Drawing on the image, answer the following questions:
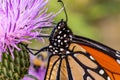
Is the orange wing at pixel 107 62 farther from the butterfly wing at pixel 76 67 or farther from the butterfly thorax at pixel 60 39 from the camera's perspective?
the butterfly thorax at pixel 60 39

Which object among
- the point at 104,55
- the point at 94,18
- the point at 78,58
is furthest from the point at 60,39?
the point at 94,18

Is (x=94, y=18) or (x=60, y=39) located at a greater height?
(x=60, y=39)

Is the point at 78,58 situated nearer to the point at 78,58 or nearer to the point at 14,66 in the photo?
the point at 78,58

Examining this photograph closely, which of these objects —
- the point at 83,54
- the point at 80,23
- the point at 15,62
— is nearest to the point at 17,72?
the point at 15,62

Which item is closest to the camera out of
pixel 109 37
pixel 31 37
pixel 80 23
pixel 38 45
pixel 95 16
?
pixel 31 37

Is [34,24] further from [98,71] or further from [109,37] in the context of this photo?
[109,37]

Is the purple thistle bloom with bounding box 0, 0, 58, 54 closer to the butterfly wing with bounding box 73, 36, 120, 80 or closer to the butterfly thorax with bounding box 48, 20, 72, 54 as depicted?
the butterfly thorax with bounding box 48, 20, 72, 54

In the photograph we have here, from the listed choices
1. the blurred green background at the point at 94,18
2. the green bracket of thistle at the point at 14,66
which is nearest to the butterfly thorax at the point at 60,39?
the green bracket of thistle at the point at 14,66
